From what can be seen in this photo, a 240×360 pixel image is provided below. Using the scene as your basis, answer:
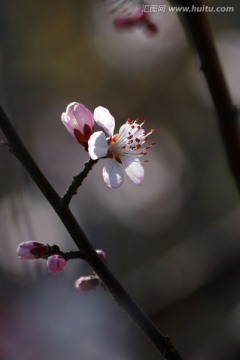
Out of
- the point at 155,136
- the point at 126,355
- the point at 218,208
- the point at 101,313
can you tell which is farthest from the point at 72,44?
the point at 126,355

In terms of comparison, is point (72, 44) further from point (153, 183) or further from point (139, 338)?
point (139, 338)

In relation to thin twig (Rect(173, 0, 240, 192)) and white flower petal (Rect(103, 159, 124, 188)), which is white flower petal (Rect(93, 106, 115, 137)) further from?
thin twig (Rect(173, 0, 240, 192))

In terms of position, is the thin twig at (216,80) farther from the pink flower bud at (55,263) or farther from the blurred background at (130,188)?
the blurred background at (130,188)

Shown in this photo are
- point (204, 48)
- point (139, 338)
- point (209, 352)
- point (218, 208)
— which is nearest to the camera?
point (204, 48)

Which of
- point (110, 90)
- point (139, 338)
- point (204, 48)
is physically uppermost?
point (204, 48)

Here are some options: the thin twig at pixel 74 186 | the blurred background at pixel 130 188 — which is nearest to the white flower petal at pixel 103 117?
the thin twig at pixel 74 186

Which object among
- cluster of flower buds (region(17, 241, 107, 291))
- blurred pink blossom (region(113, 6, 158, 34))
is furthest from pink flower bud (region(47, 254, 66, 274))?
blurred pink blossom (region(113, 6, 158, 34))
